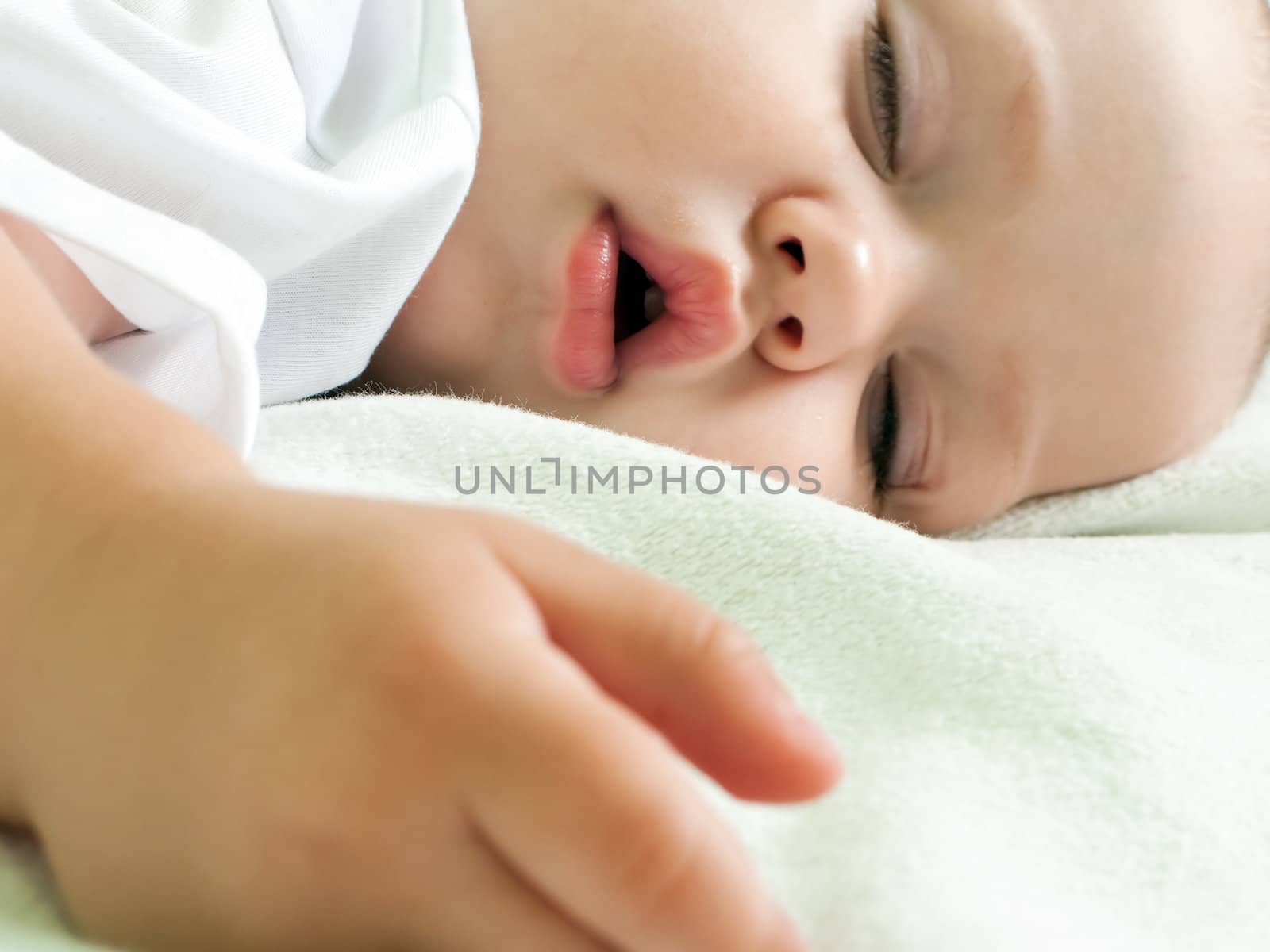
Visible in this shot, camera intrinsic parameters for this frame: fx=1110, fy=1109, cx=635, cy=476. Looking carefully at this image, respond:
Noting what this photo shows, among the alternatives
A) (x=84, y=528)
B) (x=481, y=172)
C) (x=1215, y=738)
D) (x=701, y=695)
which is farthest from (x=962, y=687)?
(x=481, y=172)

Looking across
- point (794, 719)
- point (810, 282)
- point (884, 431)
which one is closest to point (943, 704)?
point (794, 719)

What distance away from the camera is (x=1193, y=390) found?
988mm

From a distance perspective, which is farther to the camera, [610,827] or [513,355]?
[513,355]

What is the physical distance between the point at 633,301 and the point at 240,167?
0.35 metres

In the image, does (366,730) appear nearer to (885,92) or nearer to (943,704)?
(943,704)

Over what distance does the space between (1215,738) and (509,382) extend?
0.55m

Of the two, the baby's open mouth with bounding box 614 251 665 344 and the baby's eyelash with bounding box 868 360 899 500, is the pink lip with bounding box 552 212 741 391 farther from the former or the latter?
the baby's eyelash with bounding box 868 360 899 500

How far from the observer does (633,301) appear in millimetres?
909

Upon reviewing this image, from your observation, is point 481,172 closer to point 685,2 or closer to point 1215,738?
point 685,2

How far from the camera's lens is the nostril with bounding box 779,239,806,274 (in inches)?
32.4

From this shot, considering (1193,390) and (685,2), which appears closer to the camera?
(685,2)

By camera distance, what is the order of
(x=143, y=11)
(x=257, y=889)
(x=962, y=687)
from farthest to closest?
(x=143, y=11), (x=962, y=687), (x=257, y=889)

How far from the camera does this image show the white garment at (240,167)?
0.55 m

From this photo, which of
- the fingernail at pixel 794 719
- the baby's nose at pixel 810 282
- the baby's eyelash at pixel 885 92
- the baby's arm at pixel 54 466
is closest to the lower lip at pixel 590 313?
the baby's nose at pixel 810 282
